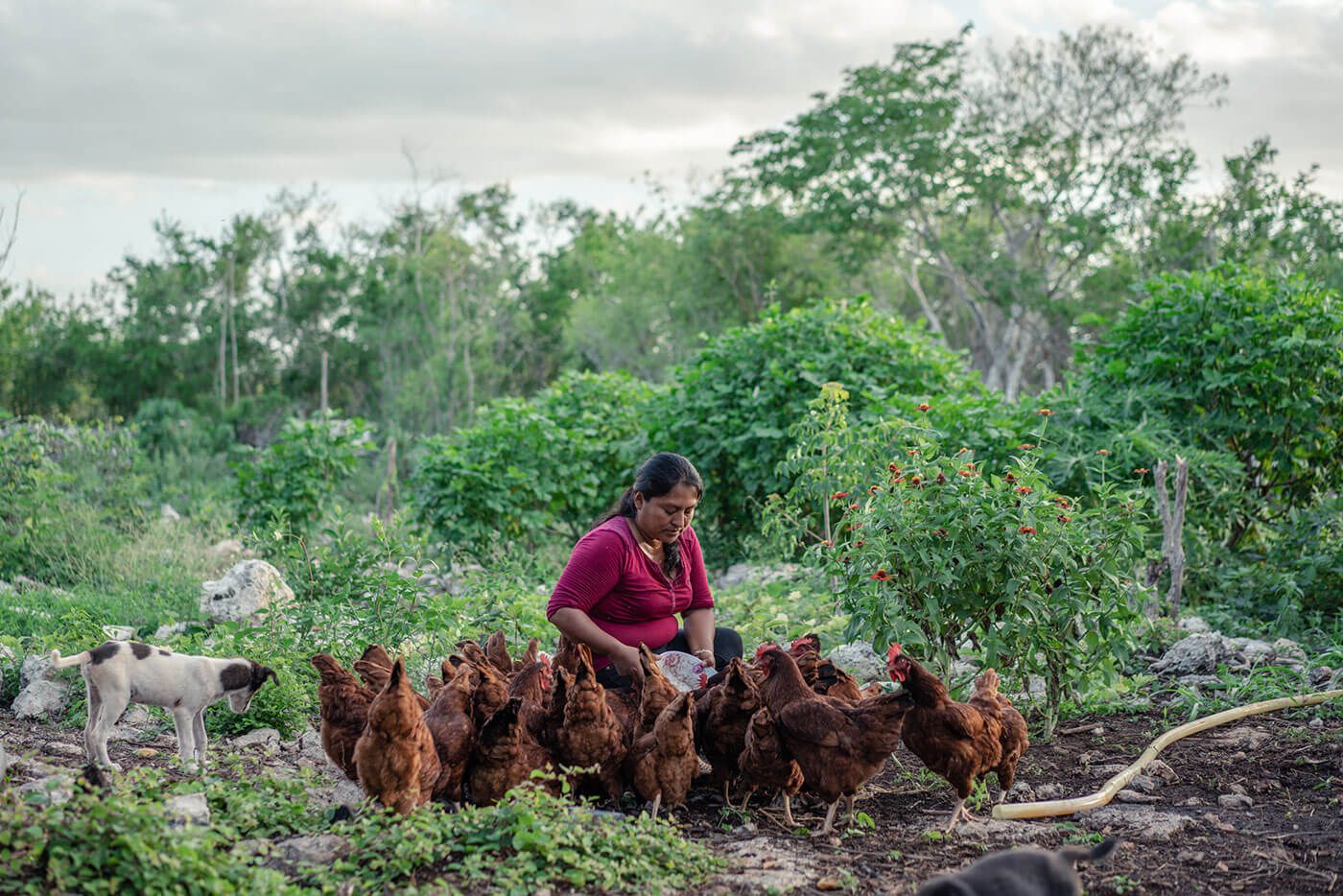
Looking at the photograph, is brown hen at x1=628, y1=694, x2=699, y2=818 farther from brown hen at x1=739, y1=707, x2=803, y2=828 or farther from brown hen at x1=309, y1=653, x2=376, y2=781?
brown hen at x1=309, y1=653, x2=376, y2=781

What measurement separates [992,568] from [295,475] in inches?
281

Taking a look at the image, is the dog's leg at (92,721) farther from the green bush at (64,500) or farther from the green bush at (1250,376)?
the green bush at (1250,376)

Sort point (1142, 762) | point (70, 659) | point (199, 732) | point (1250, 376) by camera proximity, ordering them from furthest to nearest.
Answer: point (1250, 376) < point (1142, 762) < point (199, 732) < point (70, 659)

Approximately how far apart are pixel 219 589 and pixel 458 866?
4.50 m

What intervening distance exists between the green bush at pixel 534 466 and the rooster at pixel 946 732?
613cm

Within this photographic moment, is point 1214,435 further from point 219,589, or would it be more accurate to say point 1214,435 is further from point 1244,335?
point 219,589

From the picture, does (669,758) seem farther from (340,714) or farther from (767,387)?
(767,387)

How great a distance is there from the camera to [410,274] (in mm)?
26812

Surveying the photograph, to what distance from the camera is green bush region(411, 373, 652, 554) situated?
9781 mm

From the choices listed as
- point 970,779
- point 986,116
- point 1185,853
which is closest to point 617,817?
point 970,779

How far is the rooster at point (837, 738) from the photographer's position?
13.1ft

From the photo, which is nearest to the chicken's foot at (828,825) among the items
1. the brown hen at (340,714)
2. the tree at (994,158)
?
the brown hen at (340,714)

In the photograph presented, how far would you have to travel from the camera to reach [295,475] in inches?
398

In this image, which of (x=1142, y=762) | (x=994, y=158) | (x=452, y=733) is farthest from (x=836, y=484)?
(x=994, y=158)
